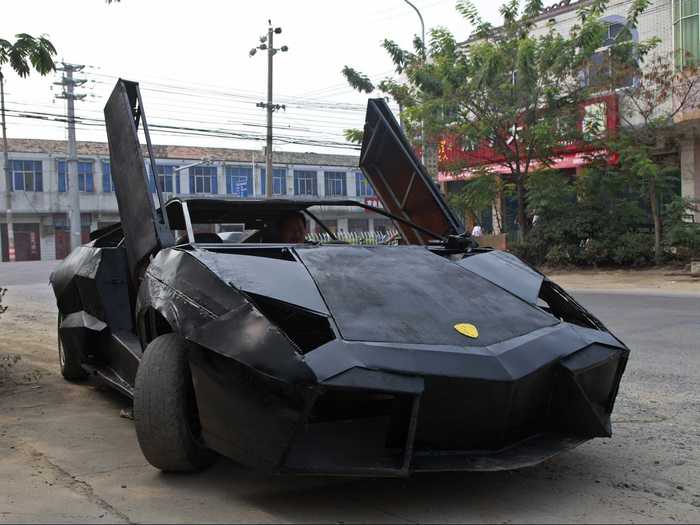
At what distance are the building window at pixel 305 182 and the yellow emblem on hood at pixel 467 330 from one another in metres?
57.1

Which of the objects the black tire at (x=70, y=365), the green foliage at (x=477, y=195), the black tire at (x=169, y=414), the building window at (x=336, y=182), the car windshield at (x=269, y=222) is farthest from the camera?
the building window at (x=336, y=182)

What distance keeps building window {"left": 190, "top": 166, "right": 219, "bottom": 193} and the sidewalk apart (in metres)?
39.5

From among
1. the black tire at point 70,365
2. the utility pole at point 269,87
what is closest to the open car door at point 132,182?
the black tire at point 70,365

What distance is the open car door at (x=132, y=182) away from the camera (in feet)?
14.0

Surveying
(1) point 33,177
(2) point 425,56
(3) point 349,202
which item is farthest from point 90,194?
(3) point 349,202

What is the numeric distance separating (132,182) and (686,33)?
1940 cm

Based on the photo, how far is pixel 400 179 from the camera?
18.6 feet

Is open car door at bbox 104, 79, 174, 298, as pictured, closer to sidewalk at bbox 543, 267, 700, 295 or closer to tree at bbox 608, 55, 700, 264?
sidewalk at bbox 543, 267, 700, 295

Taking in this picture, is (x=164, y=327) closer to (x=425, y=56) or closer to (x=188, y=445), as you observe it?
(x=188, y=445)

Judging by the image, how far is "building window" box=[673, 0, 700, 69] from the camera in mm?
19469

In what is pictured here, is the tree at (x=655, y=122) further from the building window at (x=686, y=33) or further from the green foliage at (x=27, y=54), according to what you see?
the green foliage at (x=27, y=54)

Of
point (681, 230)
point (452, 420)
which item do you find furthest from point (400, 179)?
point (681, 230)

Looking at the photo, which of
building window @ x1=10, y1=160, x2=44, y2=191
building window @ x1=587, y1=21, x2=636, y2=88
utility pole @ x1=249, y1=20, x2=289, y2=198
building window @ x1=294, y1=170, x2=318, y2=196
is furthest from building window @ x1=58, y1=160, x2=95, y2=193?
building window @ x1=587, y1=21, x2=636, y2=88

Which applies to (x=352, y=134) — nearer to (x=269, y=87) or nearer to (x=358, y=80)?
(x=358, y=80)
